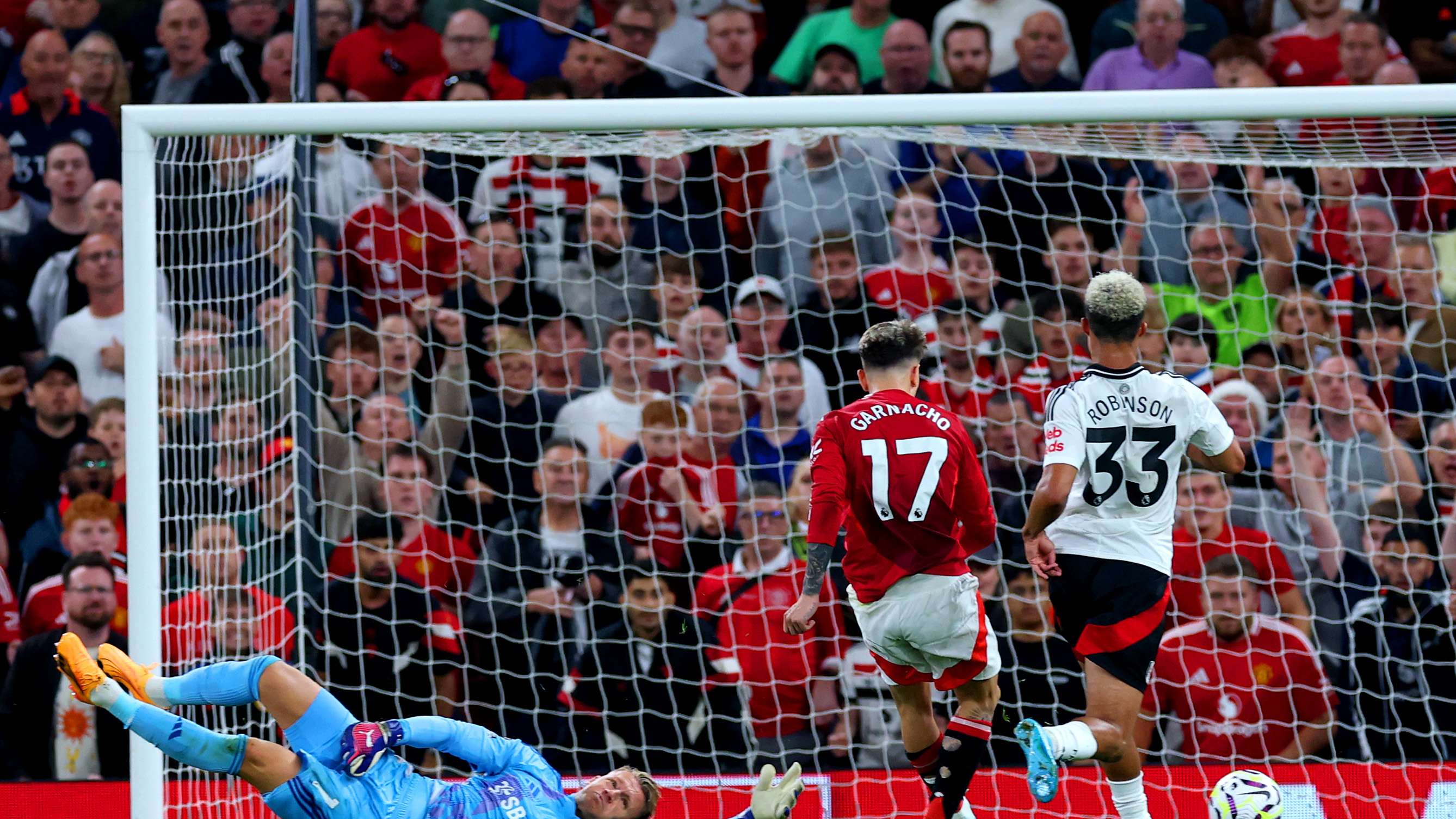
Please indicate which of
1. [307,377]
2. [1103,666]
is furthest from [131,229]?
[1103,666]

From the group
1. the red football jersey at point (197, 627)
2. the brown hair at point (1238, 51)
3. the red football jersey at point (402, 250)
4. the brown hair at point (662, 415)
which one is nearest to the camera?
the red football jersey at point (197, 627)

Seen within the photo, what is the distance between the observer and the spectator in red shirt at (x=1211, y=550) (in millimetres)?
6613

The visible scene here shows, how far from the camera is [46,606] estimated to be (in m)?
6.98

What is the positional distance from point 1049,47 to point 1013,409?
2.28 metres


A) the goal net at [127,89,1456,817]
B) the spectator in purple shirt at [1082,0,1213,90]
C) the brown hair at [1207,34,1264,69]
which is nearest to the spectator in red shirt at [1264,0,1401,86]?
the brown hair at [1207,34,1264,69]

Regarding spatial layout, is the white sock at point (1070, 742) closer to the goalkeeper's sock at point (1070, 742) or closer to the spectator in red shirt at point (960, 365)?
the goalkeeper's sock at point (1070, 742)

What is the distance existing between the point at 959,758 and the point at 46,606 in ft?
13.8

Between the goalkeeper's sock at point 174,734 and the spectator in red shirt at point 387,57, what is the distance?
432 cm

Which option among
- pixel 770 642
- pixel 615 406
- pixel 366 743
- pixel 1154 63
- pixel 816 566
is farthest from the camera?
pixel 1154 63

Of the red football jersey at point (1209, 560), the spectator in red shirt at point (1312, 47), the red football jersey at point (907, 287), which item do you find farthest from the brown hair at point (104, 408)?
the spectator in red shirt at point (1312, 47)

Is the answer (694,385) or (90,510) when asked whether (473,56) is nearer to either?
(694,385)

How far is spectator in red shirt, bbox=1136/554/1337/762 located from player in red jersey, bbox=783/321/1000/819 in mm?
1810

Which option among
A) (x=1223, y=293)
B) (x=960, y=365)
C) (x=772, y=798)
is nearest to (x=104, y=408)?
(x=960, y=365)

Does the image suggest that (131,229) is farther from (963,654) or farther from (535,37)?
(535,37)
